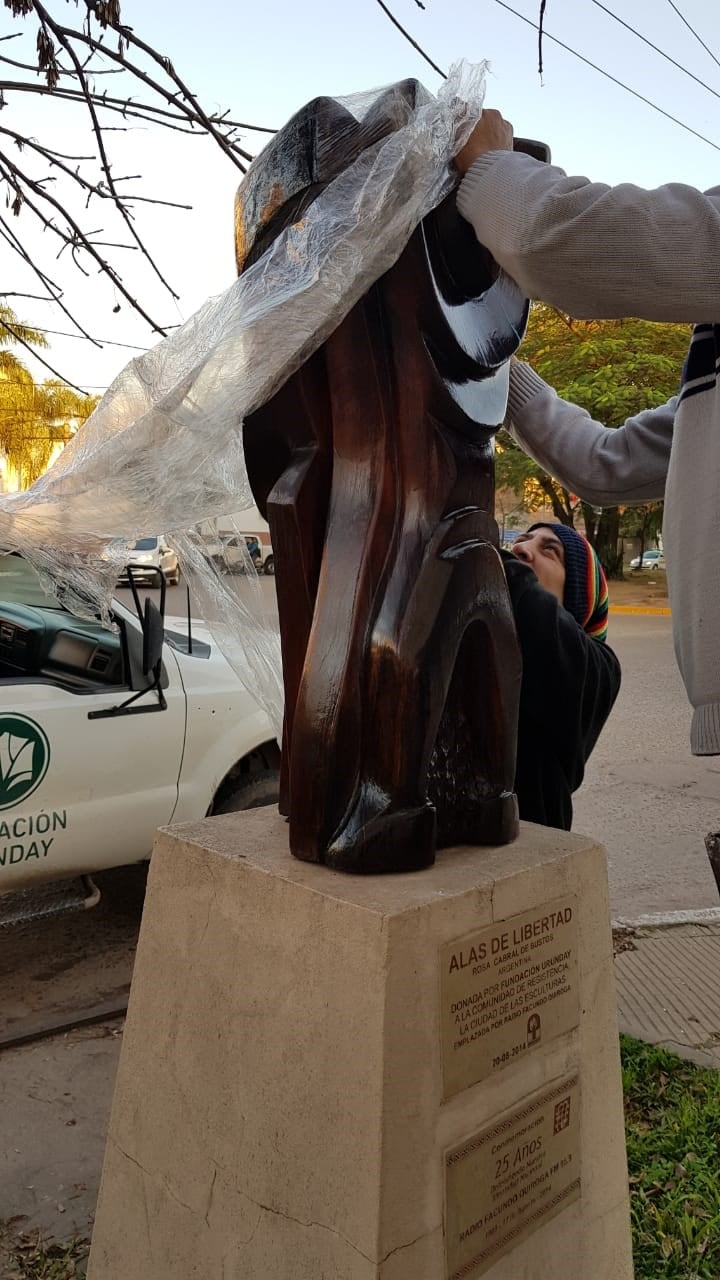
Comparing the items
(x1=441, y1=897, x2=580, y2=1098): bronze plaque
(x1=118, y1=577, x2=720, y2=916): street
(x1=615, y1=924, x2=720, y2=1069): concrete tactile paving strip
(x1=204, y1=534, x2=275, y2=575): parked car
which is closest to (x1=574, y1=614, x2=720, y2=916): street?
(x1=118, y1=577, x2=720, y2=916): street

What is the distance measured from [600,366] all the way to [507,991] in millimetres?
14839

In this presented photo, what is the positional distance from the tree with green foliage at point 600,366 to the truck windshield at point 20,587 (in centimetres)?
975

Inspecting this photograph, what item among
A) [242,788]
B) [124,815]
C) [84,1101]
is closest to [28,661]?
[124,815]

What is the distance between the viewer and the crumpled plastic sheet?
166cm

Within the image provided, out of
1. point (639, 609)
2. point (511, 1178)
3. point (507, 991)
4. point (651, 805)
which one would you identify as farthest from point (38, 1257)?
point (639, 609)

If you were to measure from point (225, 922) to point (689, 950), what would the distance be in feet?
8.38

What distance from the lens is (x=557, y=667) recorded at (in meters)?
2.25

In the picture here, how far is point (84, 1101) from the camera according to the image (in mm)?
2928

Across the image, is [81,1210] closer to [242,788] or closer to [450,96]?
[242,788]

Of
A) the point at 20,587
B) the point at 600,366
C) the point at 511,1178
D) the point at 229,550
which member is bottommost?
the point at 511,1178

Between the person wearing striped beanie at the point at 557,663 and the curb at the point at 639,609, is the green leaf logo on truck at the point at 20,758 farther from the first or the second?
the curb at the point at 639,609

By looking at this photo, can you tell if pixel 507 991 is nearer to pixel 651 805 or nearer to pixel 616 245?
pixel 616 245

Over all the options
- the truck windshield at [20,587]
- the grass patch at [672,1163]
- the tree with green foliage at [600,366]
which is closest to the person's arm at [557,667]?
the grass patch at [672,1163]

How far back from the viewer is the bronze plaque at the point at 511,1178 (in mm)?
1579
